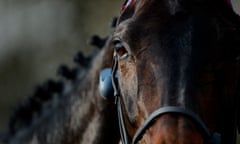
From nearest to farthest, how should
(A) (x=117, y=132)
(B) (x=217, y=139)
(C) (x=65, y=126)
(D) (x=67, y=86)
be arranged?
(B) (x=217, y=139)
(A) (x=117, y=132)
(C) (x=65, y=126)
(D) (x=67, y=86)

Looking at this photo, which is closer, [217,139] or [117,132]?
[217,139]

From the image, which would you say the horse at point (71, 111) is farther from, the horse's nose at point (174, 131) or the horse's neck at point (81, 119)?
the horse's nose at point (174, 131)

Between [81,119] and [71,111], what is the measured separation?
124 millimetres

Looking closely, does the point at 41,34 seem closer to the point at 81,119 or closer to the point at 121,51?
the point at 81,119

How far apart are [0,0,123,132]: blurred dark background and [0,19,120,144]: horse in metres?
7.17

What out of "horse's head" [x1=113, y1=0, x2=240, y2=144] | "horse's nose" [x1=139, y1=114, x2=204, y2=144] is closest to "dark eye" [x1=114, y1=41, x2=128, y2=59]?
"horse's head" [x1=113, y1=0, x2=240, y2=144]

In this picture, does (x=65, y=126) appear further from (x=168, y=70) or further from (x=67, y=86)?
(x=168, y=70)

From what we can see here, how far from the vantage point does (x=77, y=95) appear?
3049 mm

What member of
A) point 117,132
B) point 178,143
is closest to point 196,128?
point 178,143

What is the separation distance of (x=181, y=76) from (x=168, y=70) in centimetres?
5

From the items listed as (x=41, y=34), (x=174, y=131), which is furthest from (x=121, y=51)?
(x=41, y=34)

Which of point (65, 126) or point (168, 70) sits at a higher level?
point (168, 70)

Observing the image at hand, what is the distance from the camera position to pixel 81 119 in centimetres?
294

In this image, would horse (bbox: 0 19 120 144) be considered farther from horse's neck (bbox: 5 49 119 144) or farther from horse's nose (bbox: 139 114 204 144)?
horse's nose (bbox: 139 114 204 144)
